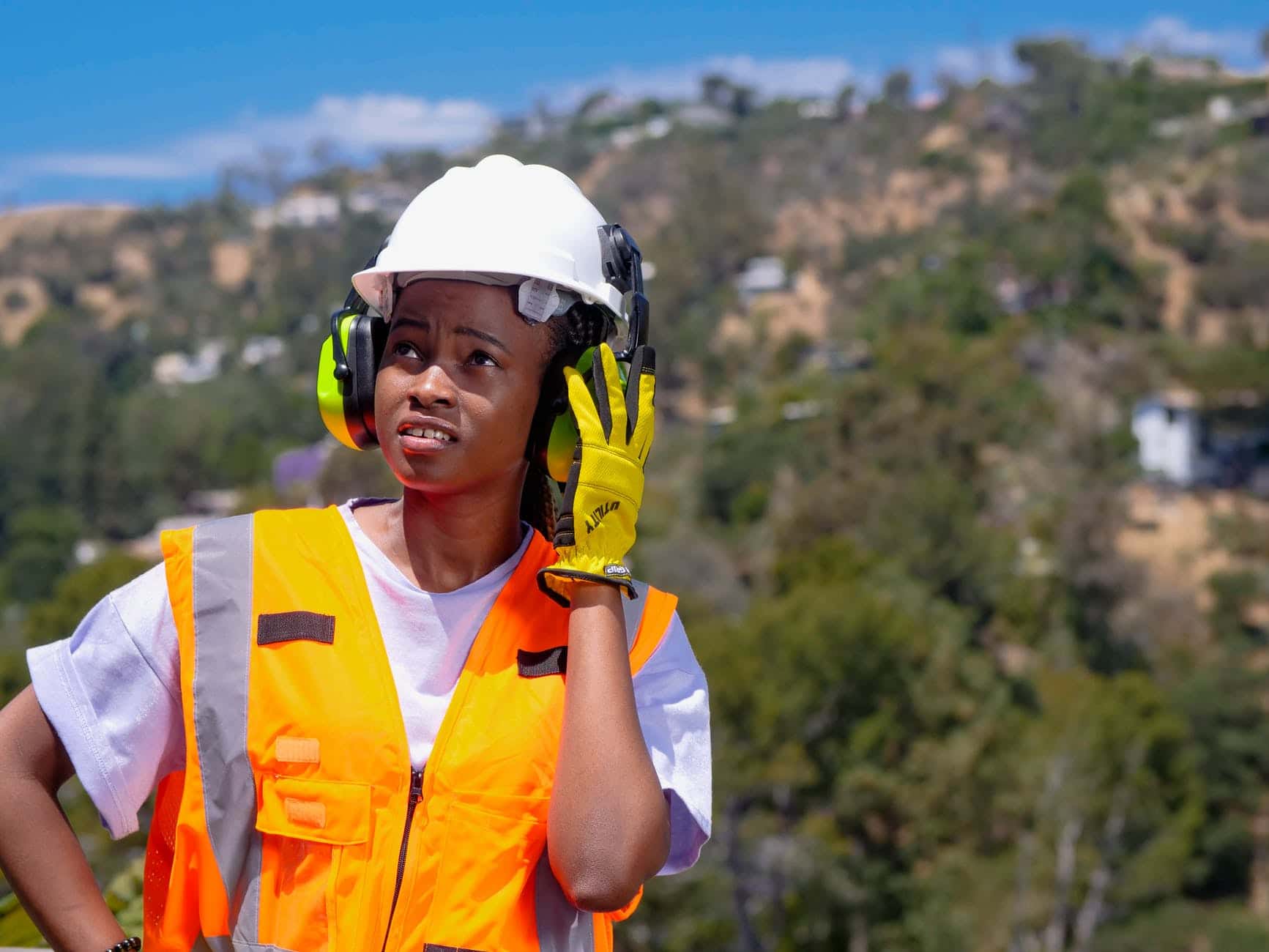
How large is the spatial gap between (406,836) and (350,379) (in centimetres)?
63

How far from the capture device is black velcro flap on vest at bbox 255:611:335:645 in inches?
71.0

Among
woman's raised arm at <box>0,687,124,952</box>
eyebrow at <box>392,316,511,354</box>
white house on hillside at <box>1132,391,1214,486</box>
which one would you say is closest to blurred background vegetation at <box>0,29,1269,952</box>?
white house on hillside at <box>1132,391,1214,486</box>

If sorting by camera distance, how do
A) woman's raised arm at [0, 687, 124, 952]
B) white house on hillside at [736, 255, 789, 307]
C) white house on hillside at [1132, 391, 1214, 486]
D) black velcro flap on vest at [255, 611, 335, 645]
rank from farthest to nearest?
white house on hillside at [736, 255, 789, 307] < white house on hillside at [1132, 391, 1214, 486] < black velcro flap on vest at [255, 611, 335, 645] < woman's raised arm at [0, 687, 124, 952]

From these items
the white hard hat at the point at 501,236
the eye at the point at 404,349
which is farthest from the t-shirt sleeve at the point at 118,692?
the white hard hat at the point at 501,236

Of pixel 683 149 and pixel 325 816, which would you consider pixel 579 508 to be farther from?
pixel 683 149

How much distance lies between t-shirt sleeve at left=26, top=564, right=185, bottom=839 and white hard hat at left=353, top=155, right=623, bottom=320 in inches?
20.6

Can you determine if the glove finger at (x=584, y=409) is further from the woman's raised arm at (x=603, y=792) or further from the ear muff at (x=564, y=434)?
the woman's raised arm at (x=603, y=792)

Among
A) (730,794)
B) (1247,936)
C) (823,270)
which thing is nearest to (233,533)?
(730,794)

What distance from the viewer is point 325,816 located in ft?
5.73

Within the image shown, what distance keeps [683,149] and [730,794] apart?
75608mm

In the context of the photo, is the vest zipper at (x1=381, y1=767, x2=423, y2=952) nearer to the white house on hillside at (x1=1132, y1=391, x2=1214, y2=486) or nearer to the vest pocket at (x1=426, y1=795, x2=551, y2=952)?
the vest pocket at (x1=426, y1=795, x2=551, y2=952)

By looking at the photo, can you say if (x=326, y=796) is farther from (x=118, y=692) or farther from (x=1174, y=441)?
(x=1174, y=441)

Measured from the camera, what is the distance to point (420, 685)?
186 centimetres

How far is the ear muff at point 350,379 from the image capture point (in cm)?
199
